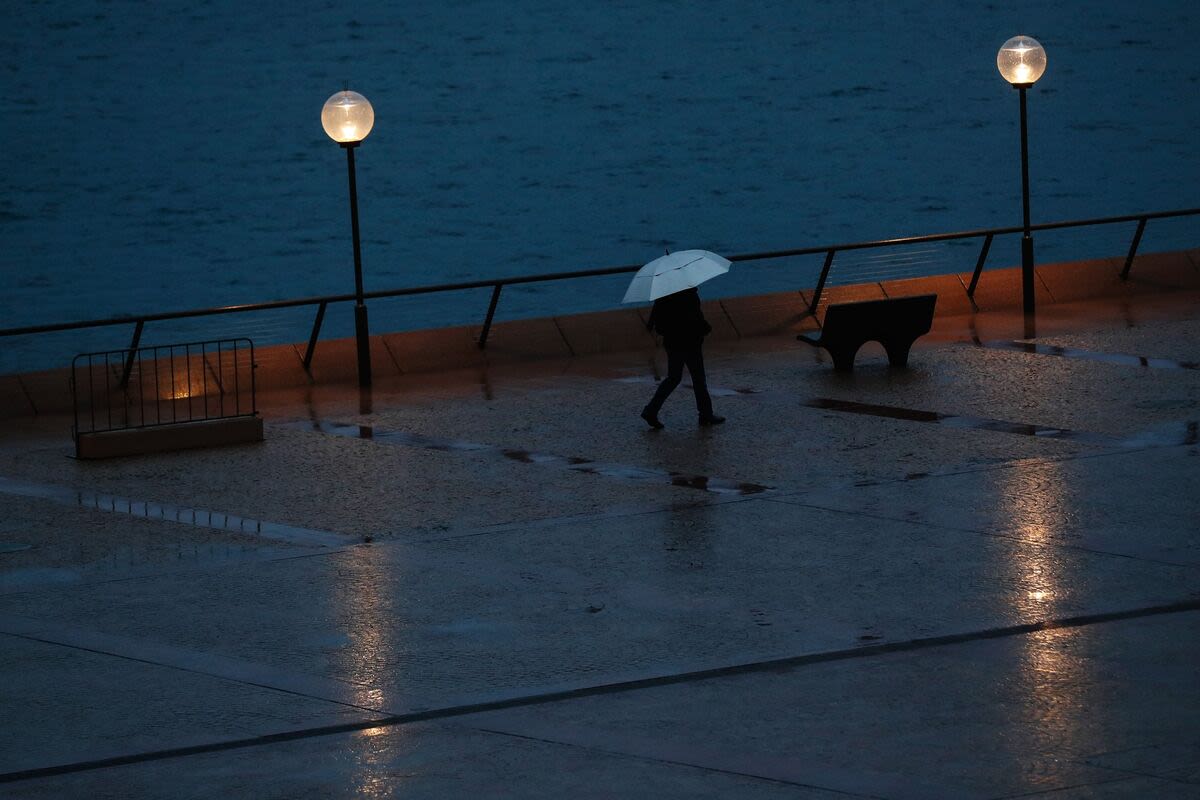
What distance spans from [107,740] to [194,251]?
50041 mm

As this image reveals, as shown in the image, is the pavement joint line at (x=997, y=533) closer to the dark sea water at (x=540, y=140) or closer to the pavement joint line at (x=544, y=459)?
the pavement joint line at (x=544, y=459)

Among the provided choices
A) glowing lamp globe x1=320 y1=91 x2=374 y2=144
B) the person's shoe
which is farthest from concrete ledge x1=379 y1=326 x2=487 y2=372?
the person's shoe

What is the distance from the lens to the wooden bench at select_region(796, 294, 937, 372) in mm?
18797

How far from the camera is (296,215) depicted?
6128cm

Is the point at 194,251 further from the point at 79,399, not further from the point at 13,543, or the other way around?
the point at 13,543

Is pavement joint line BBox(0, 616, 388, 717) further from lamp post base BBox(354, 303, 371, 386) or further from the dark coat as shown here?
lamp post base BBox(354, 303, 371, 386)

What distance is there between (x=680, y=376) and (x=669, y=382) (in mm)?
147

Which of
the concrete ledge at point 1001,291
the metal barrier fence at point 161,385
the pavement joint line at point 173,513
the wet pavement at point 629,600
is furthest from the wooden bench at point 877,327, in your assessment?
the pavement joint line at point 173,513

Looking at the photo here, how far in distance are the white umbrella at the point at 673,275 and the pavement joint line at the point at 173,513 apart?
4.26m

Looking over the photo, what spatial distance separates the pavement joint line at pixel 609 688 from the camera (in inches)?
322

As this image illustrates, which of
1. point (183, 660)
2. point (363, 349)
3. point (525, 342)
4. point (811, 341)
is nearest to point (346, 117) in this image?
point (363, 349)

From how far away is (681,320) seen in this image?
53.4ft

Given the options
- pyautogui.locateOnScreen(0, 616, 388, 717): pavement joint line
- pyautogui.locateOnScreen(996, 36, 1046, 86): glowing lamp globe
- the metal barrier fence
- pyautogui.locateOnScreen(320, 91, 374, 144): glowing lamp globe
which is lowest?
the metal barrier fence

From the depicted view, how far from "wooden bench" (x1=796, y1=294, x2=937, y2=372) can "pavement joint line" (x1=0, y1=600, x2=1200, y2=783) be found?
8.93 m
